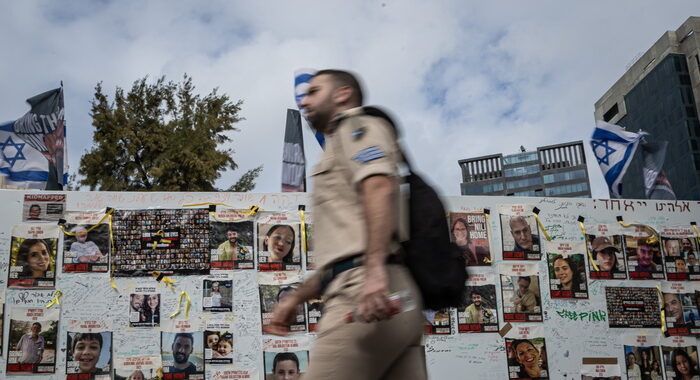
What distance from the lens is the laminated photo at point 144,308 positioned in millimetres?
5578

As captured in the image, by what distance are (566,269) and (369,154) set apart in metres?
5.05

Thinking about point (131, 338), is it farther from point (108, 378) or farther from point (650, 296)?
point (650, 296)

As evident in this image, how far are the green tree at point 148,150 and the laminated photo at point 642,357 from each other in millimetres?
11734

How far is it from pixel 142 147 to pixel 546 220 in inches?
490

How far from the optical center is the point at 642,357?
6.38 meters

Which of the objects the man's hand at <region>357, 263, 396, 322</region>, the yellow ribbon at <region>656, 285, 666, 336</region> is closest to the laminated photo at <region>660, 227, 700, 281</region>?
the yellow ribbon at <region>656, 285, 666, 336</region>

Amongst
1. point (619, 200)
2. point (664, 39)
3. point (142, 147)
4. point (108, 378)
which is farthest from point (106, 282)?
point (664, 39)

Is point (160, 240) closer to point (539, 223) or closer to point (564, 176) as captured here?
point (539, 223)

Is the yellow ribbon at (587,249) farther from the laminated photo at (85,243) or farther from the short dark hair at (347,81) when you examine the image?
the short dark hair at (347,81)

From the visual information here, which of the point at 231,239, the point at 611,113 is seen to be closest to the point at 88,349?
the point at 231,239

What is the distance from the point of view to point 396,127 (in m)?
2.08

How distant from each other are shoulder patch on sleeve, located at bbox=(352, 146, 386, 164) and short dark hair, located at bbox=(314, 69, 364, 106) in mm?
342

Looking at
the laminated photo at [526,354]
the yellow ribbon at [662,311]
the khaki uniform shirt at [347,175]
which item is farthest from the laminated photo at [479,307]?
the khaki uniform shirt at [347,175]

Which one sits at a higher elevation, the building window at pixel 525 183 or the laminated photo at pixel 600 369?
the building window at pixel 525 183
